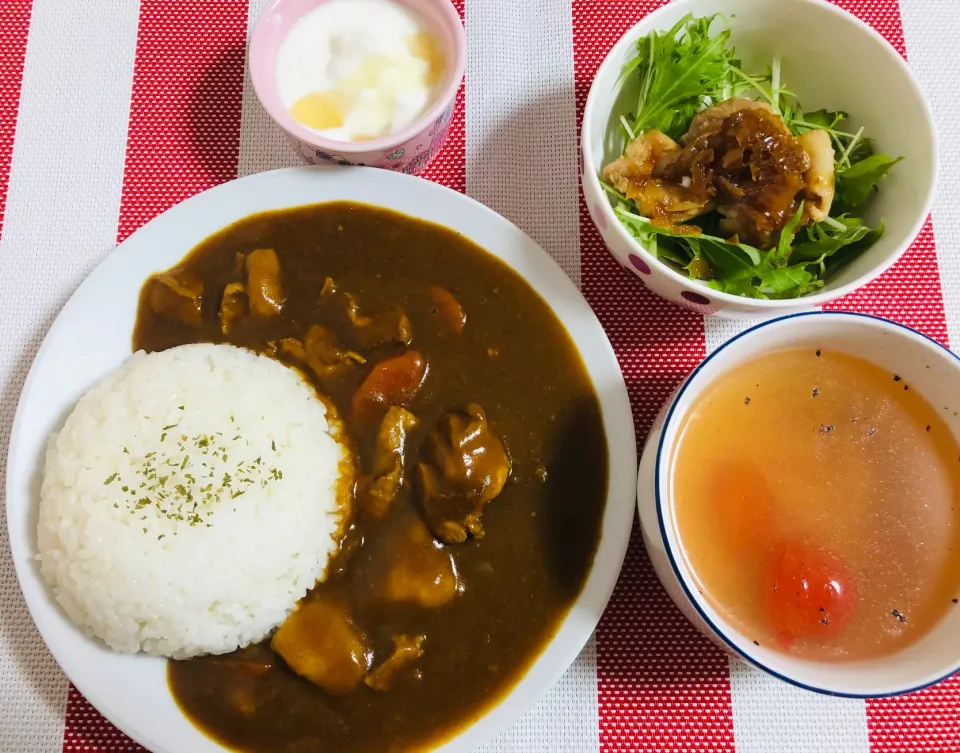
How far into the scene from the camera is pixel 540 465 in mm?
1902

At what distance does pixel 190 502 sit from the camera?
1.83m

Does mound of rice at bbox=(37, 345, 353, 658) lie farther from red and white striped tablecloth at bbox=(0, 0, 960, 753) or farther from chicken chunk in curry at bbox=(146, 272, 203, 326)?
red and white striped tablecloth at bbox=(0, 0, 960, 753)

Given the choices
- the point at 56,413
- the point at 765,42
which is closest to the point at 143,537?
the point at 56,413

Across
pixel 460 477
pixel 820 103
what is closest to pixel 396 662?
pixel 460 477

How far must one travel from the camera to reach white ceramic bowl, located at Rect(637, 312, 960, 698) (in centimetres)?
146

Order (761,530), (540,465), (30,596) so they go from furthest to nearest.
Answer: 1. (540,465)
2. (30,596)
3. (761,530)

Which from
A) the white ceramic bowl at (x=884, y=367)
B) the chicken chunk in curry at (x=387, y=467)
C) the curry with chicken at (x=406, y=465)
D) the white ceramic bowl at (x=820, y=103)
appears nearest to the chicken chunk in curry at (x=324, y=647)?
the curry with chicken at (x=406, y=465)

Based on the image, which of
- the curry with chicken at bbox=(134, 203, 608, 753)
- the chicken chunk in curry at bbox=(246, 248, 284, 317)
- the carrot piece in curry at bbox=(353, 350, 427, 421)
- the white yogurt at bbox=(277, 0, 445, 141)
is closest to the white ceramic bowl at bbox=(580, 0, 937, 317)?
the curry with chicken at bbox=(134, 203, 608, 753)

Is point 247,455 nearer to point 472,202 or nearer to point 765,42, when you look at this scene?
point 472,202

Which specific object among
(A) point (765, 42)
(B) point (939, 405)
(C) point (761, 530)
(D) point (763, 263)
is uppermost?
(A) point (765, 42)

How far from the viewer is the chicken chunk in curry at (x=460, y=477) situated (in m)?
1.81

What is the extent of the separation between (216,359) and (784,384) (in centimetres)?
138

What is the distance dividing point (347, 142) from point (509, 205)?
52 cm

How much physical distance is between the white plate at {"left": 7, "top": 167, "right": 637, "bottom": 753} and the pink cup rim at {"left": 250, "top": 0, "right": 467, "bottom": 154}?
143mm
